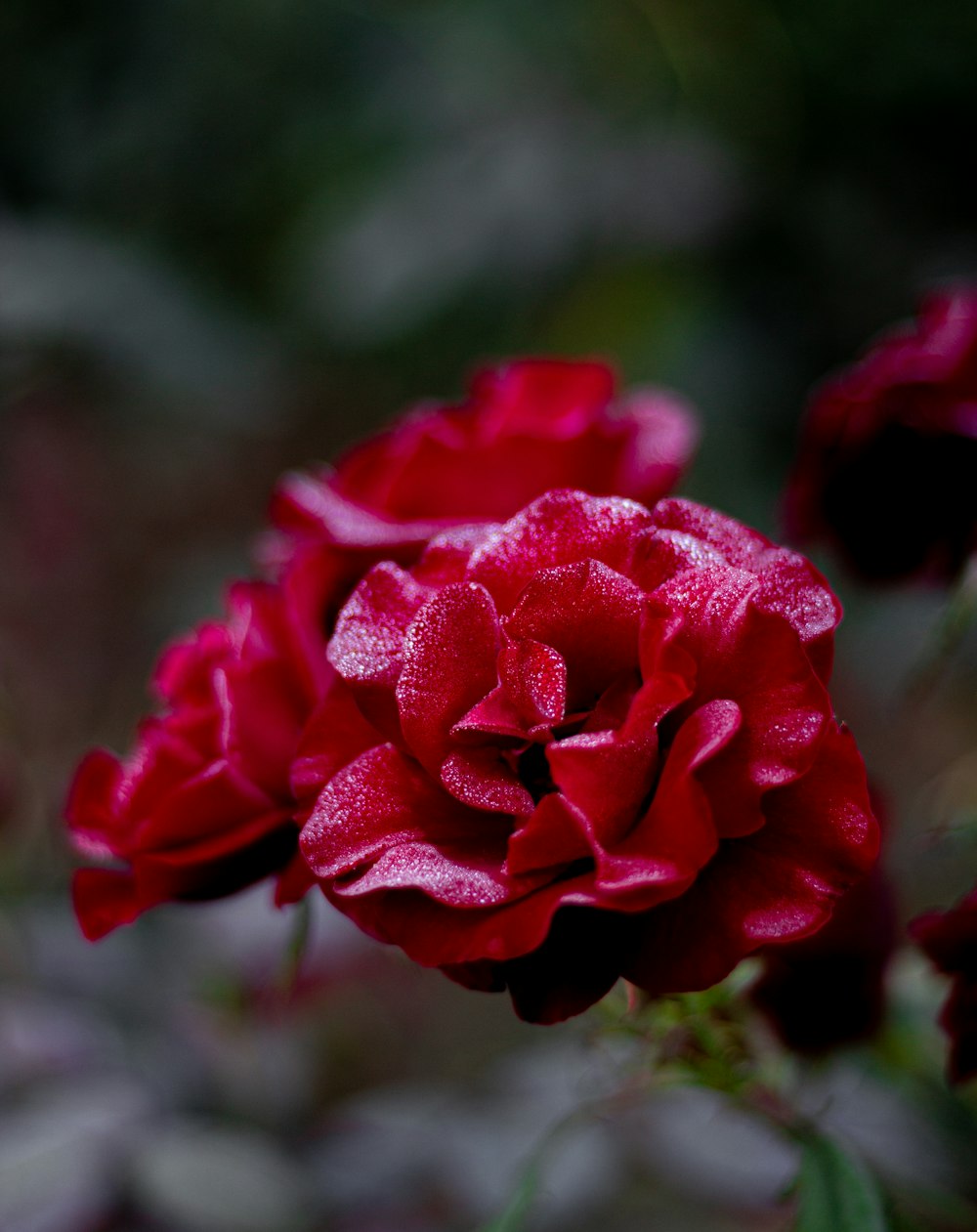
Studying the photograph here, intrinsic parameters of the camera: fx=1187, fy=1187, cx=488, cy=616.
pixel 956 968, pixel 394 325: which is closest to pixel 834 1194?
pixel 956 968

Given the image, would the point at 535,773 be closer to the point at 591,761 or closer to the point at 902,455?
the point at 591,761

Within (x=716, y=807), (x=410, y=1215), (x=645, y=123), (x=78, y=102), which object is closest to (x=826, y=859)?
(x=716, y=807)

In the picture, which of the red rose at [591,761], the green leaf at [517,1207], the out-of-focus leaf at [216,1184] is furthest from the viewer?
the out-of-focus leaf at [216,1184]

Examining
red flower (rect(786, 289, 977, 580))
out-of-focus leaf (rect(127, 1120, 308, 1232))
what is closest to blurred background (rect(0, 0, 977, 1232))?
out-of-focus leaf (rect(127, 1120, 308, 1232))

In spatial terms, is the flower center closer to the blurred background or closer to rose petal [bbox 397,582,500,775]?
rose petal [bbox 397,582,500,775]

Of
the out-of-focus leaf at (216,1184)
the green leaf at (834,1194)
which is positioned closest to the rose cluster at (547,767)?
the green leaf at (834,1194)

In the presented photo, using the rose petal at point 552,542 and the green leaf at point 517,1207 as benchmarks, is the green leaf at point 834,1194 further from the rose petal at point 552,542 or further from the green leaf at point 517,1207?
the rose petal at point 552,542
